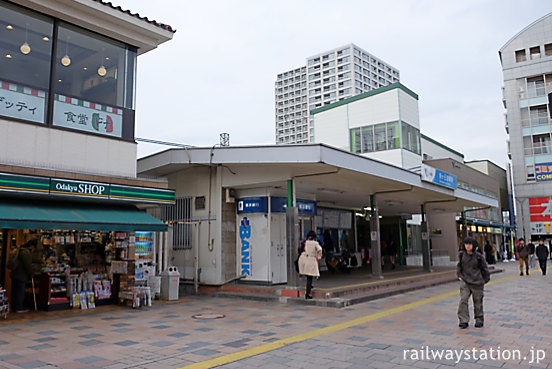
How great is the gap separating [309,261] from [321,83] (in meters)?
96.3

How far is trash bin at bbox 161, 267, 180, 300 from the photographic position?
38.5 ft

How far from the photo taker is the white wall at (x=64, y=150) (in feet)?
28.0

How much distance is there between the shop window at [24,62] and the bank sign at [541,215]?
4583 cm

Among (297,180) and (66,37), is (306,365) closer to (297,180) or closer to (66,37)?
(297,180)

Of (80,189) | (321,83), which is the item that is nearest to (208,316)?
(80,189)

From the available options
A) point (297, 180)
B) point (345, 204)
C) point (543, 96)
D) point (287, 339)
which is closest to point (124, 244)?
point (297, 180)

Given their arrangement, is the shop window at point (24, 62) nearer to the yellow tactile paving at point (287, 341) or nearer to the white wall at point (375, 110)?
the yellow tactile paving at point (287, 341)

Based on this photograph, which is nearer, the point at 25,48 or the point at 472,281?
the point at 472,281

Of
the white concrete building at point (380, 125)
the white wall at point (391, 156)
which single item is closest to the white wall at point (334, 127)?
the white concrete building at point (380, 125)

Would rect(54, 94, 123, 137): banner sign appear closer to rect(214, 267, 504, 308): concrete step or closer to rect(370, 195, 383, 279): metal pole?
rect(214, 267, 504, 308): concrete step

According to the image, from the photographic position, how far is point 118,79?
10.5 metres

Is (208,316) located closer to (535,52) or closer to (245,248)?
(245,248)

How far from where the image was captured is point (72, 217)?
8.66m

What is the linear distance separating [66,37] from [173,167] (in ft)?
15.9
